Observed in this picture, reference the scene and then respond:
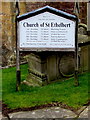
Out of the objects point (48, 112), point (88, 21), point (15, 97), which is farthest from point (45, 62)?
point (88, 21)

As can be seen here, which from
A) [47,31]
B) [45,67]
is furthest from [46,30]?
[45,67]

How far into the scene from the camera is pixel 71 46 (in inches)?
212

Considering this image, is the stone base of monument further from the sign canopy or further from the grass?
the sign canopy

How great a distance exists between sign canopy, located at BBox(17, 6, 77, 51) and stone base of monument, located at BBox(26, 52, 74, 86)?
1.25 feet

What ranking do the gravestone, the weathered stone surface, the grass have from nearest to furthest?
the weathered stone surface → the grass → the gravestone

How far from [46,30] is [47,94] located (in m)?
1.11

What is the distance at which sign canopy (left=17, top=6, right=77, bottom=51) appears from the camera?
531 centimetres

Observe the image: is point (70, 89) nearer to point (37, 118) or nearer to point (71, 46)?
point (71, 46)

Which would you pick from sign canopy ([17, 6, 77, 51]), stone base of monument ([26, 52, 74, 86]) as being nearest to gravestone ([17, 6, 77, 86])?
Result: sign canopy ([17, 6, 77, 51])

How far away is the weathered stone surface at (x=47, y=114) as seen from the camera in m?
4.26

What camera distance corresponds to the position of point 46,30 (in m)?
5.33

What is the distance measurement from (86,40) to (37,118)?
275cm

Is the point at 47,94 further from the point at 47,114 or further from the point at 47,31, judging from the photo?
the point at 47,31

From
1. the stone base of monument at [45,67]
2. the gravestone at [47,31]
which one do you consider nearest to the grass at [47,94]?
the stone base of monument at [45,67]
